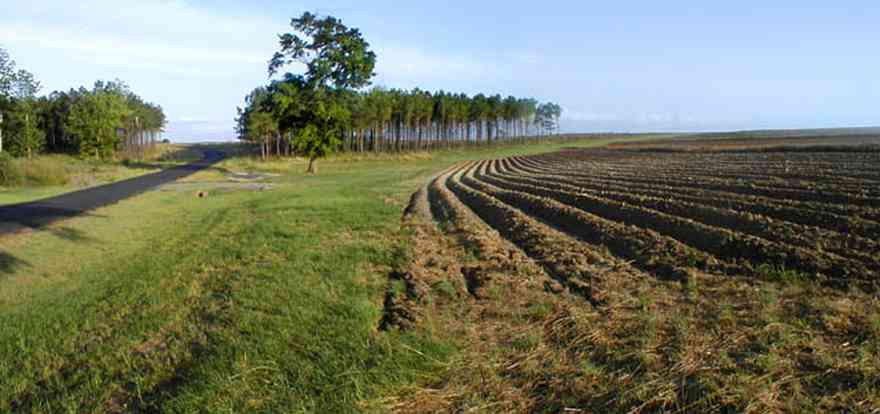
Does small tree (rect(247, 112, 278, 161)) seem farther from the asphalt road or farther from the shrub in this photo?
the asphalt road

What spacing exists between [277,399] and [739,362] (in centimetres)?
370

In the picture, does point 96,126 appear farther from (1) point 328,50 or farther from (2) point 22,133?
(1) point 328,50

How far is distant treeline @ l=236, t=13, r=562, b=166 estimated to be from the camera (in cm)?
3888

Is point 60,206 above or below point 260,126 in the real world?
below

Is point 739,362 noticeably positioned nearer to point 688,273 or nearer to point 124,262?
point 688,273

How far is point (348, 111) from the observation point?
40.2 metres

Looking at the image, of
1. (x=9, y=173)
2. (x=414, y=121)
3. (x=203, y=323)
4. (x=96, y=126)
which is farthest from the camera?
(x=414, y=121)

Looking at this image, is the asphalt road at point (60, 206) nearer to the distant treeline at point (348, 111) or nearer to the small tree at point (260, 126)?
the distant treeline at point (348, 111)

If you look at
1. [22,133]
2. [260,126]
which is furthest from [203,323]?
[260,126]

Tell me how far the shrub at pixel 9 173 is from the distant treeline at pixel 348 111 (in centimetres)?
1535

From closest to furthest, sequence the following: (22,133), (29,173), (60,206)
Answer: (60,206) < (29,173) < (22,133)

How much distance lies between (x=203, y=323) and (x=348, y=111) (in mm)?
35062

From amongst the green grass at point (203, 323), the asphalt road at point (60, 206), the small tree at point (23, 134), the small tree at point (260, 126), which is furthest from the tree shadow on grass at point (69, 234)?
the small tree at point (260, 126)

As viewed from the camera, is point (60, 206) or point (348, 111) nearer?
point (60, 206)
